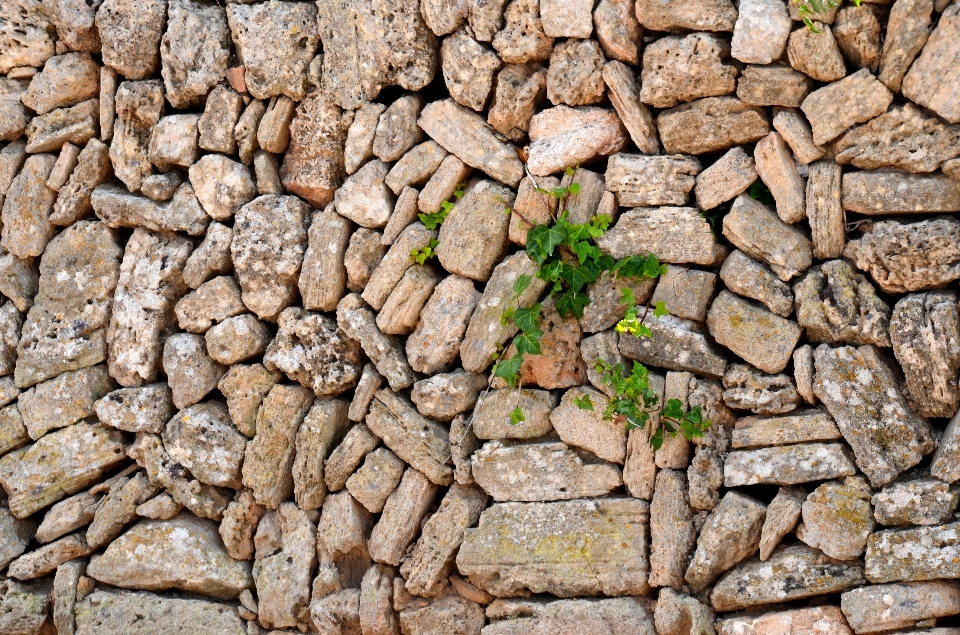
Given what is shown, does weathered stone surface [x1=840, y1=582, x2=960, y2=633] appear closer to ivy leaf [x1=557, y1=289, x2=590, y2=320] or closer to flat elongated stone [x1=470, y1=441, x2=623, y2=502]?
flat elongated stone [x1=470, y1=441, x2=623, y2=502]

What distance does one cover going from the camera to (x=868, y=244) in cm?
341

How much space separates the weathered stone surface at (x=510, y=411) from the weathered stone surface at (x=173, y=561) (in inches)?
56.7

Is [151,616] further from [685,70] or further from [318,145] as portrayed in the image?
[685,70]

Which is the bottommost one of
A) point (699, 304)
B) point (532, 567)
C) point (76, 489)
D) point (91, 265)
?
point (76, 489)

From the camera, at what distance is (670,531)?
3691 mm

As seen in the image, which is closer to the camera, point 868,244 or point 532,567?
point 868,244

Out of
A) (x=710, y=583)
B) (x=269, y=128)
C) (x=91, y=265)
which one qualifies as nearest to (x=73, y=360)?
(x=91, y=265)

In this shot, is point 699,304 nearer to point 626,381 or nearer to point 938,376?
point 626,381

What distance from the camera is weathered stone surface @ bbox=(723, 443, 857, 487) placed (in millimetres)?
3441

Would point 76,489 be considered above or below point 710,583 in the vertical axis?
below

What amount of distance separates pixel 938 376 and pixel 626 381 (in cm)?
112

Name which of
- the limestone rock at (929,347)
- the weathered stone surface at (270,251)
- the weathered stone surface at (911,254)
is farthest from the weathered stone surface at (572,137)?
the limestone rock at (929,347)

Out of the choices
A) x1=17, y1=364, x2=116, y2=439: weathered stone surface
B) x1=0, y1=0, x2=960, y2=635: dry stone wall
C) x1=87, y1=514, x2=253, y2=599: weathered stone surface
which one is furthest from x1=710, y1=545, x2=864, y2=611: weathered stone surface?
x1=17, y1=364, x2=116, y2=439: weathered stone surface

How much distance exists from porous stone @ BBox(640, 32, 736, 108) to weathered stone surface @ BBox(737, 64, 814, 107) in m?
0.06
